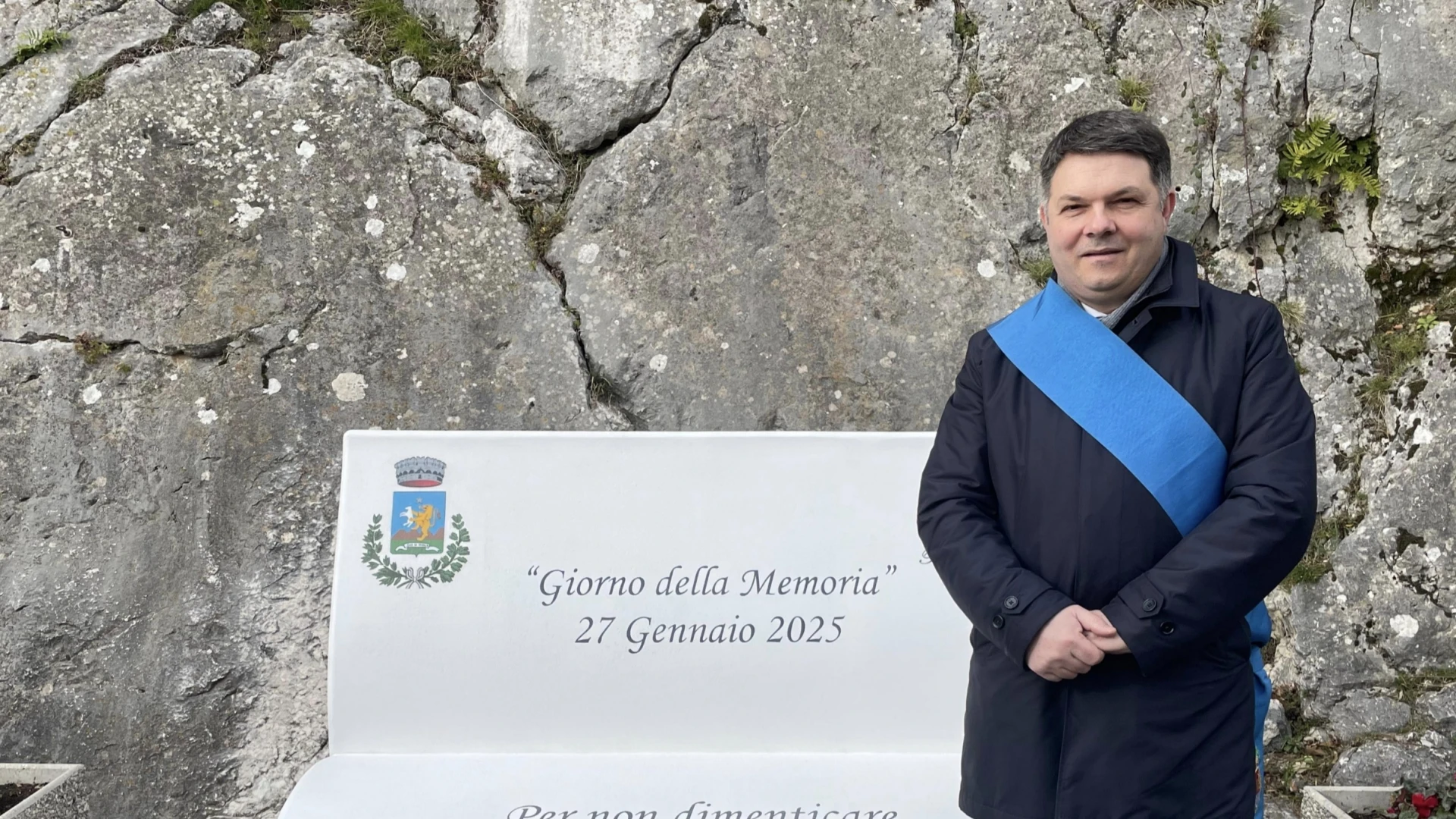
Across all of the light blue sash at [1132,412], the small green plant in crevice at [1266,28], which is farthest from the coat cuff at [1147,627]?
the small green plant in crevice at [1266,28]

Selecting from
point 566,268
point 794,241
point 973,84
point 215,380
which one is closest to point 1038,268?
point 973,84

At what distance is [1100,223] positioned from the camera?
5.23ft

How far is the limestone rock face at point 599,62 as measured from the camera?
299cm

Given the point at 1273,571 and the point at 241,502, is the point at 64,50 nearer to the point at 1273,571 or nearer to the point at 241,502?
the point at 241,502

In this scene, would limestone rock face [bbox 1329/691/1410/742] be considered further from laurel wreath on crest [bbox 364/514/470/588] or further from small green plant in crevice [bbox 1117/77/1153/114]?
laurel wreath on crest [bbox 364/514/470/588]

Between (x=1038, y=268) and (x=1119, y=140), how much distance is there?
1.39 m

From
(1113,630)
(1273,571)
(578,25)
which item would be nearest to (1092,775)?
(1113,630)

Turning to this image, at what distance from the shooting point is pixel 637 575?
7.64 feet

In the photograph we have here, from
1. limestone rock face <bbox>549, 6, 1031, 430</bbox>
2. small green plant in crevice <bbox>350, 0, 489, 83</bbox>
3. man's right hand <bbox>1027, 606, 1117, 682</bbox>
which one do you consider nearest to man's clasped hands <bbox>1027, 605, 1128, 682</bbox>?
man's right hand <bbox>1027, 606, 1117, 682</bbox>

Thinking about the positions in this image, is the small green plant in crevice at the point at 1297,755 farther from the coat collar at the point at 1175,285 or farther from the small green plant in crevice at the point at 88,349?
the small green plant in crevice at the point at 88,349

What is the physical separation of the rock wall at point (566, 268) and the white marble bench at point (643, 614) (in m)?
0.53

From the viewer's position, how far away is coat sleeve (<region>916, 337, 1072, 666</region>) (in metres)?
1.54

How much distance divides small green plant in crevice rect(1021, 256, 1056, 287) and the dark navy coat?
1303 mm

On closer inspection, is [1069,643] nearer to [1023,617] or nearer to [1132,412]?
[1023,617]
